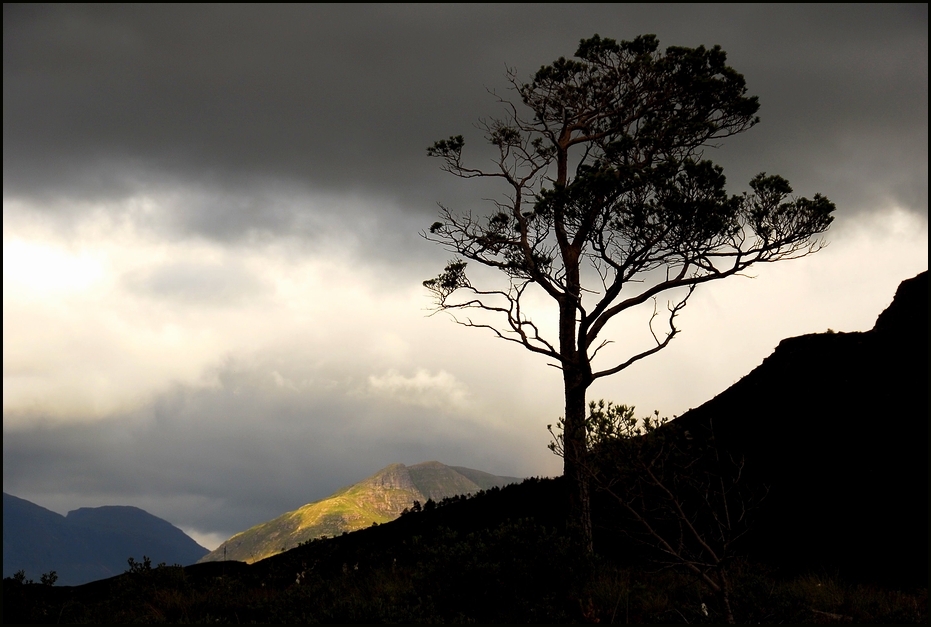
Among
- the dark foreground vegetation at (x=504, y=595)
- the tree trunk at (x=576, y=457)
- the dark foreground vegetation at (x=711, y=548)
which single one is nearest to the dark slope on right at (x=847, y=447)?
the dark foreground vegetation at (x=711, y=548)

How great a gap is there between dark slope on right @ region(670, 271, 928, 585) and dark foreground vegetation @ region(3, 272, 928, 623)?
0.04 metres

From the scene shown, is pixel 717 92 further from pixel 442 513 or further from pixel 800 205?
pixel 442 513

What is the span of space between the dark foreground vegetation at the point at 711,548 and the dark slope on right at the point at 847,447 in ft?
0.13

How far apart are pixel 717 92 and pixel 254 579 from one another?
1880cm

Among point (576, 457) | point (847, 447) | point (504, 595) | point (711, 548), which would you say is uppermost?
point (847, 447)

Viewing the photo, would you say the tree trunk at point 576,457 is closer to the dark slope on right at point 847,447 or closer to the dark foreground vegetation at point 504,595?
the dark foreground vegetation at point 504,595

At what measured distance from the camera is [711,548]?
12.9 metres

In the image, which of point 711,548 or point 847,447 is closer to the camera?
point 711,548

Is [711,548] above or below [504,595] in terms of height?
above

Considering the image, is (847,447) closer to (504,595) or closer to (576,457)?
(576,457)

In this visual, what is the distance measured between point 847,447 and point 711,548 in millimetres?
6283

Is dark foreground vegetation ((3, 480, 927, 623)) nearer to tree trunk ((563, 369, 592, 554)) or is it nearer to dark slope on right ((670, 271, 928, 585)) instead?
dark slope on right ((670, 271, 928, 585))

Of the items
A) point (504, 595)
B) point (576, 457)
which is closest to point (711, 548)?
point (576, 457)

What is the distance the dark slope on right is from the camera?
14742 mm
